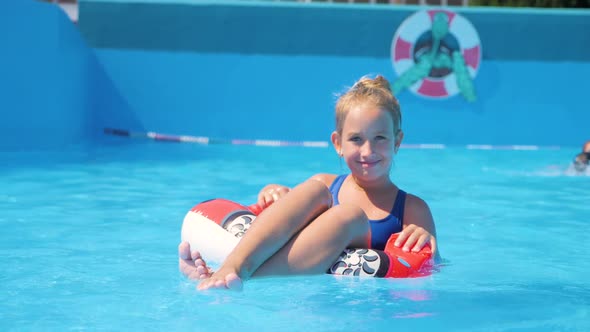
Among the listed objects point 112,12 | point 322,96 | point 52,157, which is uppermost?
point 112,12

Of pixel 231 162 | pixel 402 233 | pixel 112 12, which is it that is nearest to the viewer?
pixel 402 233

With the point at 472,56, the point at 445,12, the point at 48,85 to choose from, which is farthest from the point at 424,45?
the point at 48,85

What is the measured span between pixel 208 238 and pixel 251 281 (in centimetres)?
39

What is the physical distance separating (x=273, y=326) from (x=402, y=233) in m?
0.89

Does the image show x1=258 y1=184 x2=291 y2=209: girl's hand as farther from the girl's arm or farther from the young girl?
the girl's arm

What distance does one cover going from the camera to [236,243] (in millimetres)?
3348

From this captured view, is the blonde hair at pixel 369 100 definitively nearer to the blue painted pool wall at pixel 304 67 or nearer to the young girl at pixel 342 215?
the young girl at pixel 342 215

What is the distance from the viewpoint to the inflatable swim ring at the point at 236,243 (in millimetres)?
3273

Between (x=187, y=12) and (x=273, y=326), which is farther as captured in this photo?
(x=187, y=12)

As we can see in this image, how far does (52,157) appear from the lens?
7801mm

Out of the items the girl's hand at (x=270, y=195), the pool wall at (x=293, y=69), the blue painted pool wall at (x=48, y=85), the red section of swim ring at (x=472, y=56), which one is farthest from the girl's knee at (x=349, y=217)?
the red section of swim ring at (x=472, y=56)

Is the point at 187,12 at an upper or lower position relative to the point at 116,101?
upper

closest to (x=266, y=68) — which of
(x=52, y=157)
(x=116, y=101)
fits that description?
(x=116, y=101)

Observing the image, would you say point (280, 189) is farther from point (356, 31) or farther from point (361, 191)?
point (356, 31)
